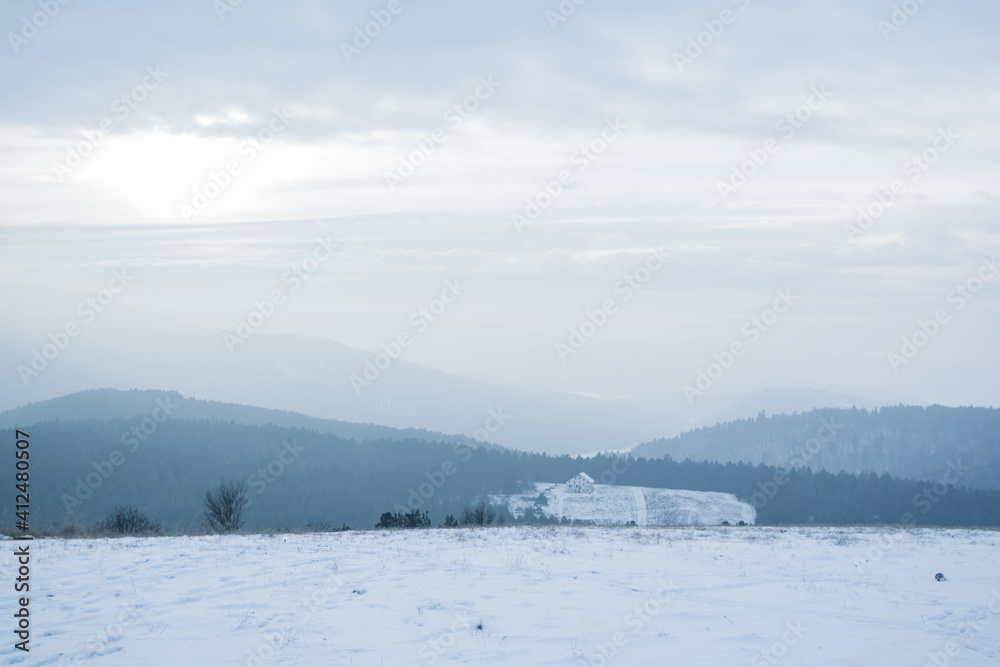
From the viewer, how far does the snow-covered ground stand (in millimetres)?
91875

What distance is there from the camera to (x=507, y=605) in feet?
36.9

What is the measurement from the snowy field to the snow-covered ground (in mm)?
73516

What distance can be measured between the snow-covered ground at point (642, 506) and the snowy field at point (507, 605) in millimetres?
73516

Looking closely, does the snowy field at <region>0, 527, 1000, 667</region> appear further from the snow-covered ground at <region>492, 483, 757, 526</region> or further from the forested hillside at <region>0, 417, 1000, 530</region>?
the forested hillside at <region>0, 417, 1000, 530</region>

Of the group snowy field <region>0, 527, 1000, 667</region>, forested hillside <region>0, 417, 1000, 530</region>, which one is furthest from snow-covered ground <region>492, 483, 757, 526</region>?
snowy field <region>0, 527, 1000, 667</region>

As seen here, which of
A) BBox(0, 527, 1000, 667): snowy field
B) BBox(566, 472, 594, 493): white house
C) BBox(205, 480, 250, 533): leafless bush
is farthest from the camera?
BBox(566, 472, 594, 493): white house

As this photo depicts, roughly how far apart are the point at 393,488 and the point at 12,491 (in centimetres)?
6694

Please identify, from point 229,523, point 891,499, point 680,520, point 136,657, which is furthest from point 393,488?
point 136,657

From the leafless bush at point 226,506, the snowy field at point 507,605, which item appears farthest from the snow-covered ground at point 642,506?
the snowy field at point 507,605

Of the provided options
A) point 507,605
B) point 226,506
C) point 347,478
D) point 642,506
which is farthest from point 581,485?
point 507,605

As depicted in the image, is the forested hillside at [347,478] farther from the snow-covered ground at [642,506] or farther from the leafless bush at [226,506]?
the leafless bush at [226,506]

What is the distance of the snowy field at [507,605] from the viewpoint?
9000 mm

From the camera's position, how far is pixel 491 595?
39.2 ft

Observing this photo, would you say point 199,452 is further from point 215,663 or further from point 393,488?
point 215,663
